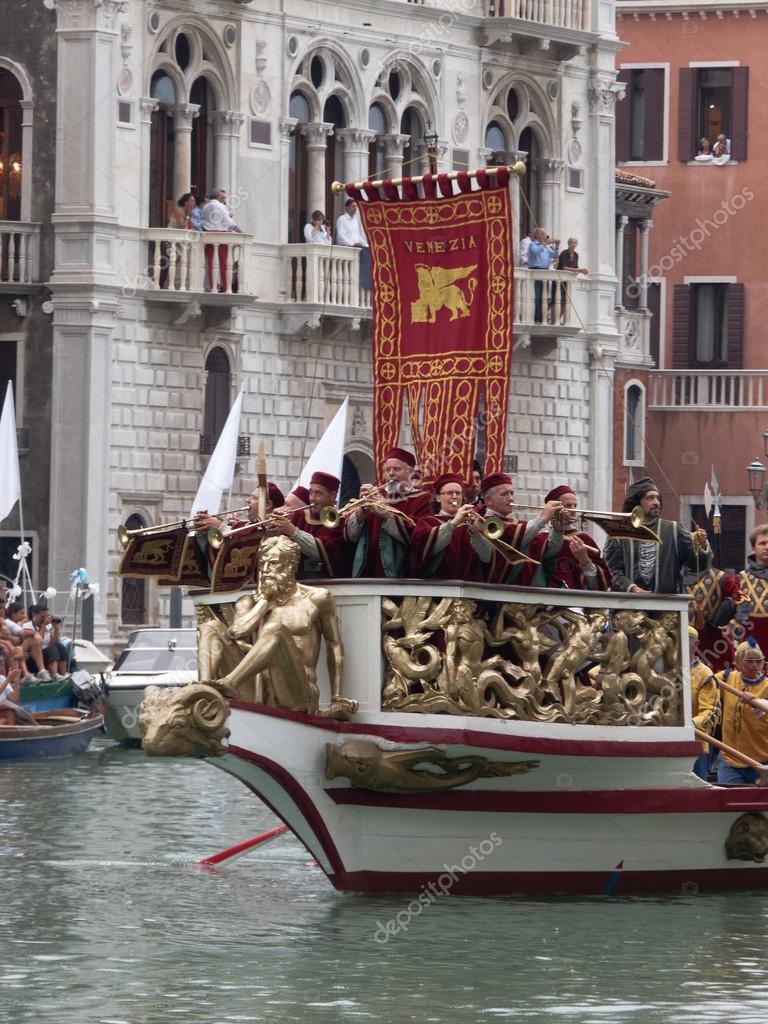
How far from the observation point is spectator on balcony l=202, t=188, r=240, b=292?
3828 cm

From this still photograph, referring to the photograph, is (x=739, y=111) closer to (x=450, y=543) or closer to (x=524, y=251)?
(x=524, y=251)

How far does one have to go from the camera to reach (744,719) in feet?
61.0

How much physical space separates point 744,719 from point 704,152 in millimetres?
33153

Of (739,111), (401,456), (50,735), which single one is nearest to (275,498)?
(401,456)

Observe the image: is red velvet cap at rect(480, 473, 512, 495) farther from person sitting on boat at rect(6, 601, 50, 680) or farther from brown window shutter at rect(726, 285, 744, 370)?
brown window shutter at rect(726, 285, 744, 370)

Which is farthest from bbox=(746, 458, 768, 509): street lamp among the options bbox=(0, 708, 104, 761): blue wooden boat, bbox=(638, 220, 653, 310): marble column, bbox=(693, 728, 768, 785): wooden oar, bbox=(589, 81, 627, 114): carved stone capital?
bbox=(693, 728, 768, 785): wooden oar

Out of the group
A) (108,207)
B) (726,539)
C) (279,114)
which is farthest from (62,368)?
(726,539)

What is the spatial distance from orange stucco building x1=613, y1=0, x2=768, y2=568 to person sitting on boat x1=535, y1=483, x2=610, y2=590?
105 ft

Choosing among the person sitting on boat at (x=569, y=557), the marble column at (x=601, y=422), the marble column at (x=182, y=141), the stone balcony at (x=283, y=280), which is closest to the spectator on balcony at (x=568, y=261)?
the stone balcony at (x=283, y=280)

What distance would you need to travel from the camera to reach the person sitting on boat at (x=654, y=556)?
18.0 metres

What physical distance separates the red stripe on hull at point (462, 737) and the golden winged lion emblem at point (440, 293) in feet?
10.6

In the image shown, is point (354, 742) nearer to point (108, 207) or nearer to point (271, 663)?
point (271, 663)

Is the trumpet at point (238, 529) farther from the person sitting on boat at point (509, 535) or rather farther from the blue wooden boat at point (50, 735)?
the blue wooden boat at point (50, 735)

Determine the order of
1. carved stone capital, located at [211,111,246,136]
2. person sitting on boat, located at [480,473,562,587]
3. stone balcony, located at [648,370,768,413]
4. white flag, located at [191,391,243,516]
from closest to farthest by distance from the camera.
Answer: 1. person sitting on boat, located at [480,473,562,587]
2. white flag, located at [191,391,243,516]
3. carved stone capital, located at [211,111,246,136]
4. stone balcony, located at [648,370,768,413]
